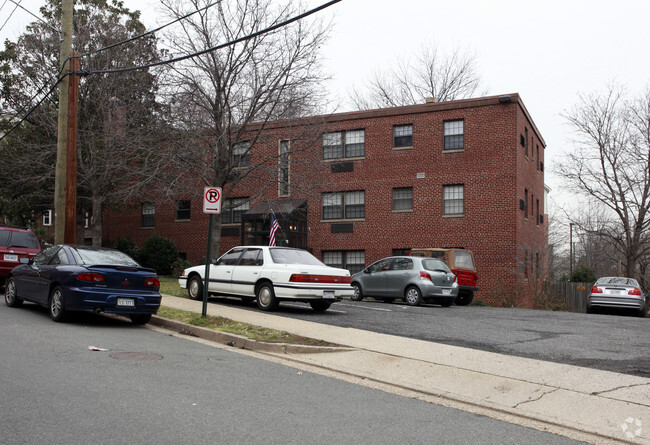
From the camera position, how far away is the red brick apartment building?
2455 centimetres

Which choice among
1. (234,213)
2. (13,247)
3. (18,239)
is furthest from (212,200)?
(234,213)

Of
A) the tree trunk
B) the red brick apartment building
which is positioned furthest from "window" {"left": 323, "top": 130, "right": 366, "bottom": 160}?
the tree trunk

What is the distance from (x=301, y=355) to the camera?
29.1 ft

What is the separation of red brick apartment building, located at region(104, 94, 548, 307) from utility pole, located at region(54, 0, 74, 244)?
333 inches

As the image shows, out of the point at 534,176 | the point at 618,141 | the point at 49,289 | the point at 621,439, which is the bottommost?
the point at 621,439

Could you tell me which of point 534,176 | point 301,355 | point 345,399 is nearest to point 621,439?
point 345,399

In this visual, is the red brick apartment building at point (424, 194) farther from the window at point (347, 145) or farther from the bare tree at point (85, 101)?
the bare tree at point (85, 101)

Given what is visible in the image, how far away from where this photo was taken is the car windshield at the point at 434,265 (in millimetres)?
17750

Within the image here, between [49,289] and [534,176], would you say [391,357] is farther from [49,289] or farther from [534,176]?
[534,176]

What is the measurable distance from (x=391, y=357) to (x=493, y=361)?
1459 millimetres

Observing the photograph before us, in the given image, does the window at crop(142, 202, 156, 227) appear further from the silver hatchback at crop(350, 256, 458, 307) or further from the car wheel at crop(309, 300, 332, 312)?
the car wheel at crop(309, 300, 332, 312)

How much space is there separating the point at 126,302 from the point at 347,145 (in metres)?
18.7

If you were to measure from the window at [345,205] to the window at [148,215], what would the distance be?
11.1 metres

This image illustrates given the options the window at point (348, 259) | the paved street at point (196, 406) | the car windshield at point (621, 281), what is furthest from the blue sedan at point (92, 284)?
Result: the car windshield at point (621, 281)
